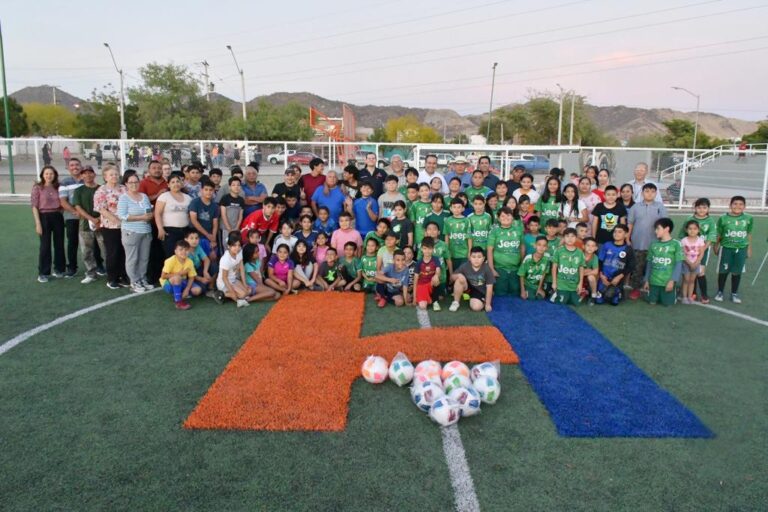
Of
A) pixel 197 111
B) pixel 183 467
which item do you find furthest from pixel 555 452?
pixel 197 111

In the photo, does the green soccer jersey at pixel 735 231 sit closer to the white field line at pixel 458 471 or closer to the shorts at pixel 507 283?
the shorts at pixel 507 283

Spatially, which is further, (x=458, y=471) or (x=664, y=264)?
(x=664, y=264)

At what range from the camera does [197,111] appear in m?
52.5

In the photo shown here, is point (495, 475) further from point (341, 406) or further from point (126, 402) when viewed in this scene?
point (126, 402)

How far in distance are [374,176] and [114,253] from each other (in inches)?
160

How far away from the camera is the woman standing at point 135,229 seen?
23.9ft

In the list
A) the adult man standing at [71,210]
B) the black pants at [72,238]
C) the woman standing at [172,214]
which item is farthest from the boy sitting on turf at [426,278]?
the black pants at [72,238]

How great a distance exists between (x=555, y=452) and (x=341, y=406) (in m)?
1.66

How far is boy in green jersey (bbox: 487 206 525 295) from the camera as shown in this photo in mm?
7652

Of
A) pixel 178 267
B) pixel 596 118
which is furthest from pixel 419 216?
pixel 596 118

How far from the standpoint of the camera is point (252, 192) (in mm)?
8500

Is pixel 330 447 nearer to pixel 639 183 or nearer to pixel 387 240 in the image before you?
pixel 387 240

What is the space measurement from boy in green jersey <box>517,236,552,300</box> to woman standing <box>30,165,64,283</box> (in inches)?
271

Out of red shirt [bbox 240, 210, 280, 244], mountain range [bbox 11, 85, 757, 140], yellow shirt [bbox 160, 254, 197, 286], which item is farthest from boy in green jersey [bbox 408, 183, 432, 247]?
mountain range [bbox 11, 85, 757, 140]
